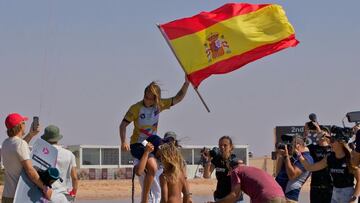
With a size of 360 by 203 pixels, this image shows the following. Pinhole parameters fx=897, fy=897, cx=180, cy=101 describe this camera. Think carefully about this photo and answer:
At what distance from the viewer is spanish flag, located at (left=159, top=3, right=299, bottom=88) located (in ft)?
45.3

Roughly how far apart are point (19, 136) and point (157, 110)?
2.59 meters

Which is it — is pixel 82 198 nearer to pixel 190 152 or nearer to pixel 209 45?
pixel 209 45

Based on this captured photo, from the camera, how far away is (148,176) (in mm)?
10203

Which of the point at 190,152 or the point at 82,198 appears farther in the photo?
the point at 190,152

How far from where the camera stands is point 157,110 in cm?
1166

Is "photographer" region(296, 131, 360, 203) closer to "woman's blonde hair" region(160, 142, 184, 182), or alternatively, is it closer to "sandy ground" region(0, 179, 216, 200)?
"woman's blonde hair" region(160, 142, 184, 182)

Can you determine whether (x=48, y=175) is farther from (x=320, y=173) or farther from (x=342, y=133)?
(x=320, y=173)

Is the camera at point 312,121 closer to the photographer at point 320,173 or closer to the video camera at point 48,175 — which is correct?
the photographer at point 320,173

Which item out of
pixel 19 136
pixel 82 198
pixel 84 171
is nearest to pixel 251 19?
pixel 19 136

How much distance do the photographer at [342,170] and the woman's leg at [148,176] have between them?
2693mm

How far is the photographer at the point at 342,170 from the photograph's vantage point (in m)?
11.7

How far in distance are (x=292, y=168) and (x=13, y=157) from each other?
4535 millimetres

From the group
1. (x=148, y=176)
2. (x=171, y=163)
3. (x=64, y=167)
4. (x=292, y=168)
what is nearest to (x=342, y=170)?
(x=292, y=168)

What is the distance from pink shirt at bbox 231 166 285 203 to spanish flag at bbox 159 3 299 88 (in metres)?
3.88
